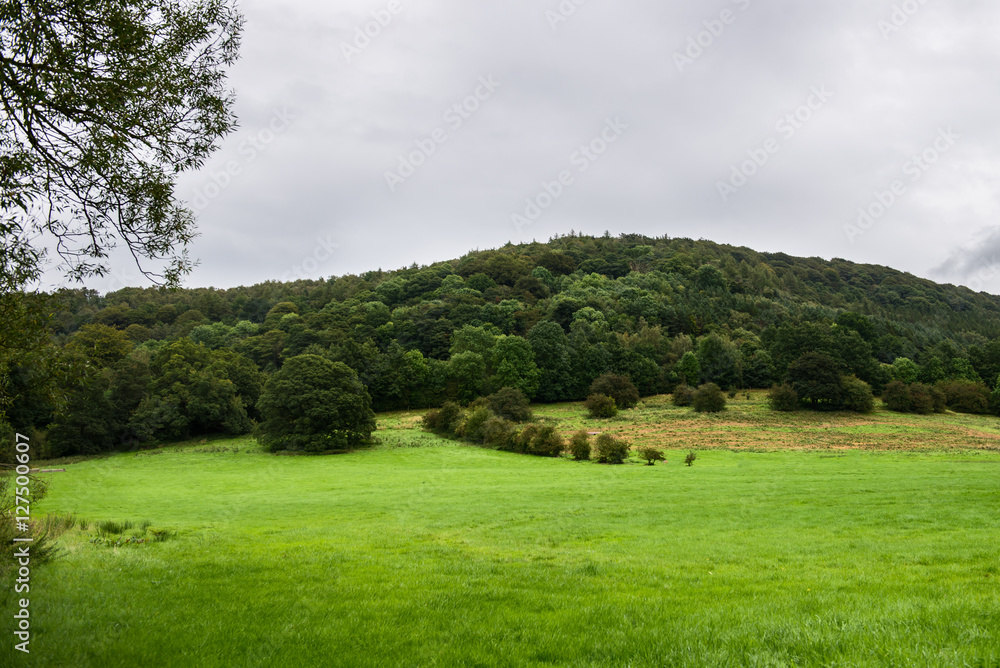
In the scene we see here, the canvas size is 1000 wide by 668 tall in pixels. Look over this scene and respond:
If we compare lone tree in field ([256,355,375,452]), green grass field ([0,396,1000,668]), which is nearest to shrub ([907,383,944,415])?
green grass field ([0,396,1000,668])

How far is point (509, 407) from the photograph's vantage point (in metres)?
59.5

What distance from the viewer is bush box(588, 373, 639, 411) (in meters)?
75.4

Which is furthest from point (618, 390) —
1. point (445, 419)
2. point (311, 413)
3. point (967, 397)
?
point (967, 397)

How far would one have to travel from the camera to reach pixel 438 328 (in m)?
100

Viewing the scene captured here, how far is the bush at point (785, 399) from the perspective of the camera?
6644 centimetres

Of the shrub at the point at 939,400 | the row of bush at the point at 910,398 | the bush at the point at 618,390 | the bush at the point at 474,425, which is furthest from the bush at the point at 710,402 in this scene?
the shrub at the point at 939,400

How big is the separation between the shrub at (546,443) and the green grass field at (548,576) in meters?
16.8

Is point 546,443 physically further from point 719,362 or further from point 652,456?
point 719,362

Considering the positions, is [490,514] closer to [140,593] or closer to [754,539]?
[754,539]

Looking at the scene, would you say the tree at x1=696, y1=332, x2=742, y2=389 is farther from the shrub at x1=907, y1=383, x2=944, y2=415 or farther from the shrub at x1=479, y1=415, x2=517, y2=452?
the shrub at x1=479, y1=415, x2=517, y2=452

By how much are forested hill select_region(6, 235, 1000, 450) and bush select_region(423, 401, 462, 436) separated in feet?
53.6

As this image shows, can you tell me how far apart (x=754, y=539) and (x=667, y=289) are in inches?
4891

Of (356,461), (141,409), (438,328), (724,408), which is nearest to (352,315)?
(438,328)

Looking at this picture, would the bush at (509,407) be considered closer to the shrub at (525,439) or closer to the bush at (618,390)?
the shrub at (525,439)
